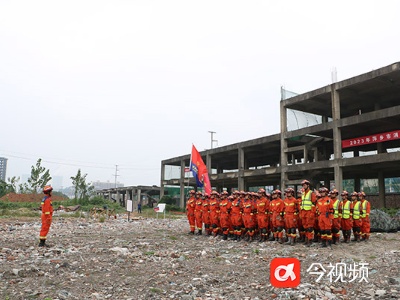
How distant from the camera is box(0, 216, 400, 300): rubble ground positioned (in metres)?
5.51

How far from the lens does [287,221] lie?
427 inches

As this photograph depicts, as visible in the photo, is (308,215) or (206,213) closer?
(308,215)

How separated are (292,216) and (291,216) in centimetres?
3

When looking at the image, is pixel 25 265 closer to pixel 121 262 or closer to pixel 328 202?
pixel 121 262

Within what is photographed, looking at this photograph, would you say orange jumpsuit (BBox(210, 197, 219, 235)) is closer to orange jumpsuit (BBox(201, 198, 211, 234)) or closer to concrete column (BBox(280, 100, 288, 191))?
orange jumpsuit (BBox(201, 198, 211, 234))

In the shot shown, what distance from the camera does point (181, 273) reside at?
6879 millimetres

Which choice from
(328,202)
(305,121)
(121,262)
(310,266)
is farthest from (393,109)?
(121,262)

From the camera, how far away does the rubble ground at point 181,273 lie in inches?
217

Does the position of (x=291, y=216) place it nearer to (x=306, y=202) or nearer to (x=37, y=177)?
(x=306, y=202)

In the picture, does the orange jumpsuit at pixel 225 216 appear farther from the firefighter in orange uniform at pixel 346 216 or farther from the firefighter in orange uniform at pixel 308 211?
the firefighter in orange uniform at pixel 346 216

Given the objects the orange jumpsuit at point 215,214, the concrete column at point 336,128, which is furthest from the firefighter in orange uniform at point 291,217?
Answer: the concrete column at point 336,128

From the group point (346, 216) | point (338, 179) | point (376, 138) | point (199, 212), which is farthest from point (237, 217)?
point (376, 138)

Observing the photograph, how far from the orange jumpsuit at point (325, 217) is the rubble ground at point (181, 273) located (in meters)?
0.41

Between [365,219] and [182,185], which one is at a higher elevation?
[182,185]
